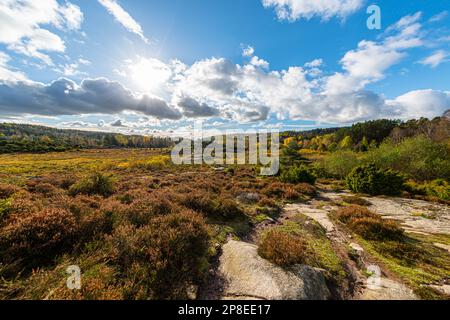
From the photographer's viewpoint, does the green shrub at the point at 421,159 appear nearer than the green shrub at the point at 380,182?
No

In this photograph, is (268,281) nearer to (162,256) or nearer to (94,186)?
(162,256)

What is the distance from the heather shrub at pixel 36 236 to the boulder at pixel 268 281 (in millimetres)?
3897

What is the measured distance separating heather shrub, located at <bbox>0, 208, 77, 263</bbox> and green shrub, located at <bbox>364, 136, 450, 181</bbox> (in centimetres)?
2561

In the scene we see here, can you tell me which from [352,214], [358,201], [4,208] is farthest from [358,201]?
[4,208]

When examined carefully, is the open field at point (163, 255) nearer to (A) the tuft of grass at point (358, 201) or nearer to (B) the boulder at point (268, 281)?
(B) the boulder at point (268, 281)

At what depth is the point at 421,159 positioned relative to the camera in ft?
56.7

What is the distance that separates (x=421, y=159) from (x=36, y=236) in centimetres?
2671

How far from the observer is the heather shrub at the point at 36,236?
3787 millimetres

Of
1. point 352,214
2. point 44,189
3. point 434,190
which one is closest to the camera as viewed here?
point 352,214

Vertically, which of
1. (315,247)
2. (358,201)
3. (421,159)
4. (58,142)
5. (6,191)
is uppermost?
(58,142)

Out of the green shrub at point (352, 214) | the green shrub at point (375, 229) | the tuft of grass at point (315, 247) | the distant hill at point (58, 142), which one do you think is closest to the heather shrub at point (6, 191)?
the tuft of grass at point (315, 247)

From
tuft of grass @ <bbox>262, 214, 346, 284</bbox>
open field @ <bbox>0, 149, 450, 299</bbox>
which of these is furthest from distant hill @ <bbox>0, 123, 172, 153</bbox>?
tuft of grass @ <bbox>262, 214, 346, 284</bbox>

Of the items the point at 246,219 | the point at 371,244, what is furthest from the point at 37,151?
the point at 371,244

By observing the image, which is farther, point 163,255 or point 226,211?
point 226,211
